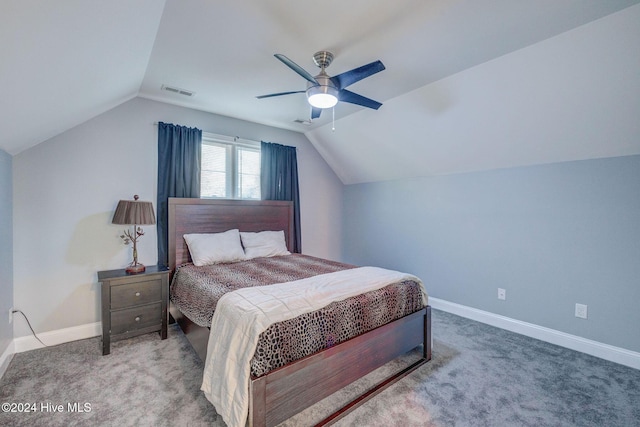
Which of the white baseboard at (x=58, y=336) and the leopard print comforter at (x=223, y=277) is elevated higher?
the leopard print comforter at (x=223, y=277)

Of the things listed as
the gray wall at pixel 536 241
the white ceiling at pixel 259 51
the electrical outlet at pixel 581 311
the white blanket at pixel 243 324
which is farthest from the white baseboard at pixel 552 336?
the white blanket at pixel 243 324

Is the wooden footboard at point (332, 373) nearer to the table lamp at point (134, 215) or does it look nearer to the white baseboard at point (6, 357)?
the table lamp at point (134, 215)

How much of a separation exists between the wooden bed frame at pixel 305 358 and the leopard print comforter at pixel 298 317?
0.18 feet

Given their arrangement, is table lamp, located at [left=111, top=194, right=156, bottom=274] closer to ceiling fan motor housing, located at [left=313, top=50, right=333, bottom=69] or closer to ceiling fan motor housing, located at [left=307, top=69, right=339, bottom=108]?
ceiling fan motor housing, located at [left=307, top=69, right=339, bottom=108]

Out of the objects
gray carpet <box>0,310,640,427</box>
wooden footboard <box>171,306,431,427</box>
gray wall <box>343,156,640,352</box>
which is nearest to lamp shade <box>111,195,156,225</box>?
wooden footboard <box>171,306,431,427</box>

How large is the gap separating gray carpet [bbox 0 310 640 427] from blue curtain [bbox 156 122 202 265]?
47.8 inches

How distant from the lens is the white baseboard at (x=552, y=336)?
7.99 ft

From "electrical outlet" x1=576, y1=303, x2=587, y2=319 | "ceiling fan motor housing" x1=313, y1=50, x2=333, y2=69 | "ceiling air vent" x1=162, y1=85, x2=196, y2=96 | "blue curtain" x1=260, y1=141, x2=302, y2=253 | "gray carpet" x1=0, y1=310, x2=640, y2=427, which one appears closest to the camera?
"gray carpet" x1=0, y1=310, x2=640, y2=427

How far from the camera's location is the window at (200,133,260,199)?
3.69 m

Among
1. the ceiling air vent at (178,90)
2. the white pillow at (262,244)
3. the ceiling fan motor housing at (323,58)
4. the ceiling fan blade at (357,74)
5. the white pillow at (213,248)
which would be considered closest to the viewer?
the ceiling fan blade at (357,74)

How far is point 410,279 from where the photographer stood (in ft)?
8.22

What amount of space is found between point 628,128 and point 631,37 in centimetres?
82

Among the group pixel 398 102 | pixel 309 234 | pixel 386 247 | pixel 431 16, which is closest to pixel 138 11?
pixel 431 16

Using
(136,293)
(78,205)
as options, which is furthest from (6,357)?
(78,205)
